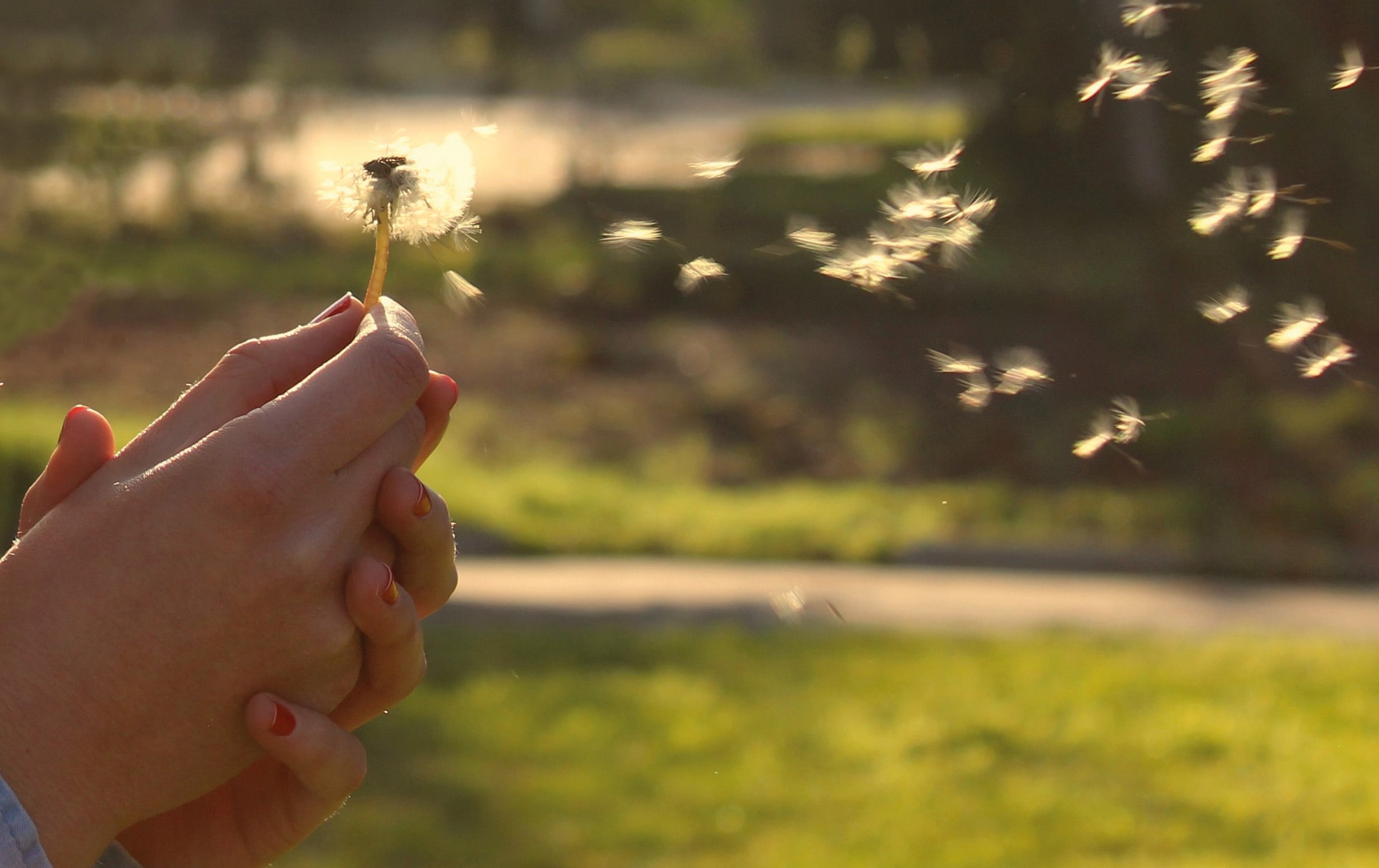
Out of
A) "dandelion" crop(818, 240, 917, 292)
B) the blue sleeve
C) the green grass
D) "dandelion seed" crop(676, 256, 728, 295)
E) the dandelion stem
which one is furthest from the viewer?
the green grass

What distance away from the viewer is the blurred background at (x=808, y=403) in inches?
178

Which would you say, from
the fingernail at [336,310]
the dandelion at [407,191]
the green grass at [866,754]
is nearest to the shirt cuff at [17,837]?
the fingernail at [336,310]

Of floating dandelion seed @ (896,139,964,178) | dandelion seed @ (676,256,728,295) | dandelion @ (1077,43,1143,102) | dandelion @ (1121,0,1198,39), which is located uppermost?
dandelion @ (1121,0,1198,39)

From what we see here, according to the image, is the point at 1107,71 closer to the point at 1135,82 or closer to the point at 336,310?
the point at 1135,82

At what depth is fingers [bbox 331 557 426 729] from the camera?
1.32 meters

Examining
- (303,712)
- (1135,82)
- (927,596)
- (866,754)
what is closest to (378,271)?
(303,712)

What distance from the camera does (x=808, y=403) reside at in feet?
31.2

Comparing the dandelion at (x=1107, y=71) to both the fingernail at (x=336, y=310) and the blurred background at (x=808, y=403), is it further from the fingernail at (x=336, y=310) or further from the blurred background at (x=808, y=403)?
the fingernail at (x=336, y=310)

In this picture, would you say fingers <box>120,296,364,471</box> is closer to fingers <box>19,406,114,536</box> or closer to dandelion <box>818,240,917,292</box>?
fingers <box>19,406,114,536</box>

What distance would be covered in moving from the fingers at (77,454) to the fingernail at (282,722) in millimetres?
291

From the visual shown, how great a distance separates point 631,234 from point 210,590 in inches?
26.8

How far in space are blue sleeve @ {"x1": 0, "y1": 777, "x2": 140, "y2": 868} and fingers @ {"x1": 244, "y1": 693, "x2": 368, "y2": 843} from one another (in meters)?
0.19

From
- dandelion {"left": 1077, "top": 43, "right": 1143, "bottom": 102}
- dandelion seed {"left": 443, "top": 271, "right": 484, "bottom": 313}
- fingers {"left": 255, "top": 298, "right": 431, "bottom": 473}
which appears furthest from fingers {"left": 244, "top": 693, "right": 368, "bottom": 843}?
dandelion {"left": 1077, "top": 43, "right": 1143, "bottom": 102}

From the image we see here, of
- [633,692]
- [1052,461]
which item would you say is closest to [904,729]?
[633,692]
